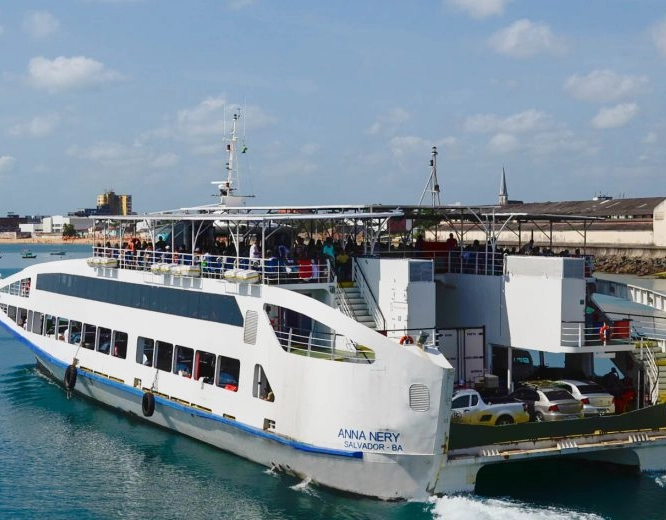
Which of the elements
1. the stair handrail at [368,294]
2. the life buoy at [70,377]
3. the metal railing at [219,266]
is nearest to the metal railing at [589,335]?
the stair handrail at [368,294]

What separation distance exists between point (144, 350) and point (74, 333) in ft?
16.7

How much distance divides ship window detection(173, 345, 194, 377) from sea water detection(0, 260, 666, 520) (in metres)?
1.95

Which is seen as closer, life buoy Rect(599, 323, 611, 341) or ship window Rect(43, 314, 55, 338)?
life buoy Rect(599, 323, 611, 341)

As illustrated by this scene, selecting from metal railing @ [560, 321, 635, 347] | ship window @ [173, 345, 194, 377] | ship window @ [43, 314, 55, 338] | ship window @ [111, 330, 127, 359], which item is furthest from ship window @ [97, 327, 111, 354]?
metal railing @ [560, 321, 635, 347]

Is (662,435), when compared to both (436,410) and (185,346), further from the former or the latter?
(185,346)

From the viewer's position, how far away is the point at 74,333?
28469mm

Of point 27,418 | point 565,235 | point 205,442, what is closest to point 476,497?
point 205,442

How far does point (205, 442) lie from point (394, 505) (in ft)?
21.7

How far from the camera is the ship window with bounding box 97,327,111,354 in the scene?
26348mm

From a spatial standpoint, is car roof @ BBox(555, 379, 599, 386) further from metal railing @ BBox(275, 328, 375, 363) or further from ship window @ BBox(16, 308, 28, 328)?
ship window @ BBox(16, 308, 28, 328)

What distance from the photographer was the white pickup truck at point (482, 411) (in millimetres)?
19281

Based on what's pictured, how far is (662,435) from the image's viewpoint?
19359 millimetres

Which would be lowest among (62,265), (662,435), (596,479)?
(596,479)

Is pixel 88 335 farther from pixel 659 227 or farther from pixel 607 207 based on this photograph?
pixel 607 207
